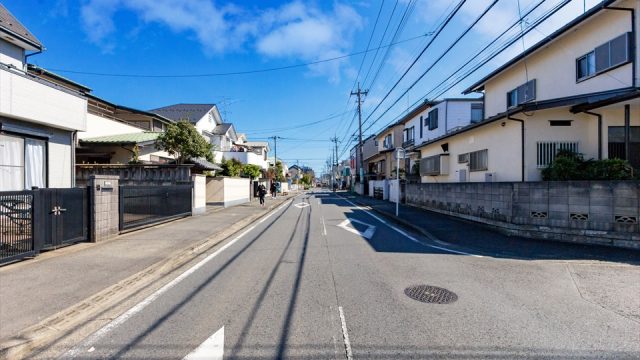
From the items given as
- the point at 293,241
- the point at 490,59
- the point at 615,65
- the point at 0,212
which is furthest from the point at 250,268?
the point at 615,65

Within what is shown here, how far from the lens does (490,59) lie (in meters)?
11.0

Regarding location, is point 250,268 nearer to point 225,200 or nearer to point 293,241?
point 293,241

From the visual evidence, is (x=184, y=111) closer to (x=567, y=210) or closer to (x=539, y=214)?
(x=539, y=214)

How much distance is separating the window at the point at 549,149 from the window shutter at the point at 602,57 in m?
2.74

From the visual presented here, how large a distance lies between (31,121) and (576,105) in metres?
17.4

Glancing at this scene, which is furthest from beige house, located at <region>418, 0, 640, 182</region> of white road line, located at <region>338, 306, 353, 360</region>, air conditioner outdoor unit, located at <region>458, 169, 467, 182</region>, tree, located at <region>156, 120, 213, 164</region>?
tree, located at <region>156, 120, 213, 164</region>

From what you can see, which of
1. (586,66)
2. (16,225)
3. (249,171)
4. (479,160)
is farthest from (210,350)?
(249,171)

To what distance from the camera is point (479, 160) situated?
53.1 feet

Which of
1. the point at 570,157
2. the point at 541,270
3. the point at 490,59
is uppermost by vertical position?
the point at 490,59

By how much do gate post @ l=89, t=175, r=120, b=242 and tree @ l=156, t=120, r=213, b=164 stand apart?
9727mm

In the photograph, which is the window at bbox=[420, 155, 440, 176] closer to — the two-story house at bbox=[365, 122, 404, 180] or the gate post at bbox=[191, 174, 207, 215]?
the two-story house at bbox=[365, 122, 404, 180]

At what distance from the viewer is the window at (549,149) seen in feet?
41.2

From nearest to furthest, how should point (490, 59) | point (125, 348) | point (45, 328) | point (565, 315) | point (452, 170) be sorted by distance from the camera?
1. point (125, 348)
2. point (45, 328)
3. point (565, 315)
4. point (490, 59)
5. point (452, 170)

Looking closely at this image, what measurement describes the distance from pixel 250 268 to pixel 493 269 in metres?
4.83
